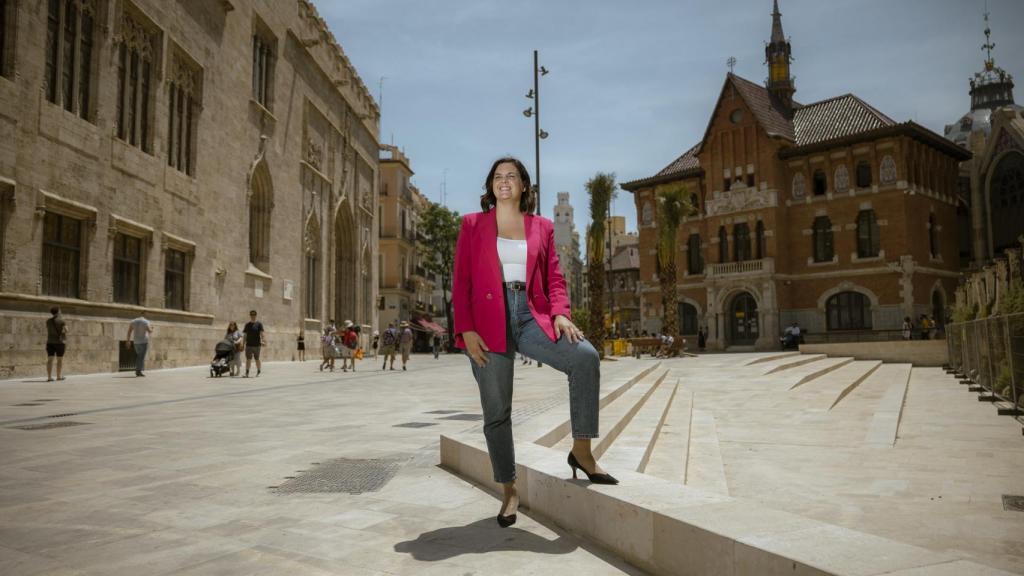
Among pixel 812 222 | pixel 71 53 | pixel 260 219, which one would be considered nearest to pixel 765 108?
pixel 812 222

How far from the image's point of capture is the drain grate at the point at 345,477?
4.21 meters

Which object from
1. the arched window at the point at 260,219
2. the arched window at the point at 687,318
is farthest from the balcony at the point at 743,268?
the arched window at the point at 260,219

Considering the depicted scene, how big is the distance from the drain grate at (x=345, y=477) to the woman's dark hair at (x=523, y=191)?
1978 mm

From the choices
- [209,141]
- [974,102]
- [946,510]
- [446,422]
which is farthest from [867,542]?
[974,102]

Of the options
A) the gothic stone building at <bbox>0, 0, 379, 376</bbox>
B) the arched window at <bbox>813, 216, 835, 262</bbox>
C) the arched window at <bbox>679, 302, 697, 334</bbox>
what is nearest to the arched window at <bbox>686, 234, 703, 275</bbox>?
the arched window at <bbox>679, 302, 697, 334</bbox>

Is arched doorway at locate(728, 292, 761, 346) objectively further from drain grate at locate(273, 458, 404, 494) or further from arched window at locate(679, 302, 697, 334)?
drain grate at locate(273, 458, 404, 494)

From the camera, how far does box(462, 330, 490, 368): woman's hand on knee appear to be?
10.8 feet

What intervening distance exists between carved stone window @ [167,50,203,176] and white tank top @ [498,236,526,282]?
62.4 ft

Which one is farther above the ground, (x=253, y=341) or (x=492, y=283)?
(x=492, y=283)

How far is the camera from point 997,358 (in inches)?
406

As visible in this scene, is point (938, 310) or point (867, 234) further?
point (867, 234)

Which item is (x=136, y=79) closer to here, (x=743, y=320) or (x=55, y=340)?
(x=55, y=340)

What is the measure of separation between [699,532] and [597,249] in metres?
29.0

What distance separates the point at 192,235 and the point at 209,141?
3.36m
